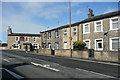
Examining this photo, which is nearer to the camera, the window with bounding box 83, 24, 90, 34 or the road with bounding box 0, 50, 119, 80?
the road with bounding box 0, 50, 119, 80

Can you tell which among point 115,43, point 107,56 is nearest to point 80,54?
point 107,56

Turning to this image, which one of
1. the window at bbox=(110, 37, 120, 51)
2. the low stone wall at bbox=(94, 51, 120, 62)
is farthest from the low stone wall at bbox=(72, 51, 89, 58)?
the window at bbox=(110, 37, 120, 51)

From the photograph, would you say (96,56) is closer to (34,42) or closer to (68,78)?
(68,78)

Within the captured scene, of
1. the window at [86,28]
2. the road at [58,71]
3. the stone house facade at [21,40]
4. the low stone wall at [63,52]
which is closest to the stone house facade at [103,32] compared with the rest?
the window at [86,28]

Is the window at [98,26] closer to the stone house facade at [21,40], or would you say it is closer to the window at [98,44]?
the window at [98,44]

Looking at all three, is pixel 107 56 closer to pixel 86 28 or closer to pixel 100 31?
pixel 100 31

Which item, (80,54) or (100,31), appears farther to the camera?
(100,31)

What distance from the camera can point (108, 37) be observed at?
23656 mm

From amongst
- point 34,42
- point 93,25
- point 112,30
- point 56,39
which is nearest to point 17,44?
point 34,42

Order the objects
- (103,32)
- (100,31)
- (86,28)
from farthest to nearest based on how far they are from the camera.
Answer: (86,28), (100,31), (103,32)

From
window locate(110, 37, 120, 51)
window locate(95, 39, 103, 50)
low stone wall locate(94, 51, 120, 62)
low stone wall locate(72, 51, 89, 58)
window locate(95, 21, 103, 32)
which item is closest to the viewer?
low stone wall locate(94, 51, 120, 62)

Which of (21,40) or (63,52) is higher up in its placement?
(21,40)

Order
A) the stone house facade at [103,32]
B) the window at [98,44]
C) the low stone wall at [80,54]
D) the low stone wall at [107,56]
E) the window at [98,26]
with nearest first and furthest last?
the low stone wall at [107,56], the low stone wall at [80,54], the stone house facade at [103,32], the window at [98,44], the window at [98,26]

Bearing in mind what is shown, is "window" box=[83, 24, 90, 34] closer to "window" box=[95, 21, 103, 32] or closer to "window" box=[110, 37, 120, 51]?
"window" box=[95, 21, 103, 32]
